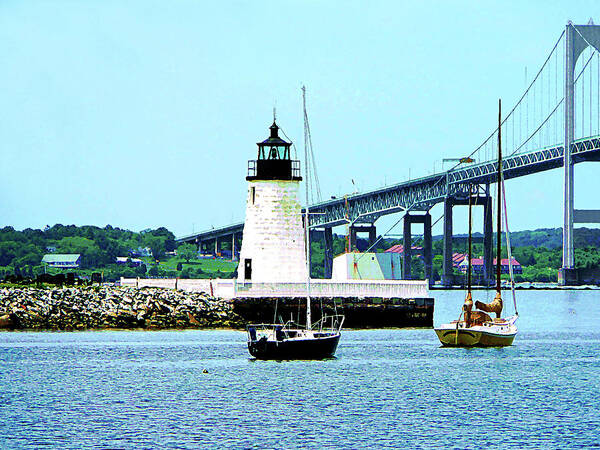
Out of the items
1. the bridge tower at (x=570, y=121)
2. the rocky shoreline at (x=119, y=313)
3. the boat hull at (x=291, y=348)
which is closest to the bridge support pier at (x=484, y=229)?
the bridge tower at (x=570, y=121)

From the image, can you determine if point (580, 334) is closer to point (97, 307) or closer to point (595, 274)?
point (97, 307)

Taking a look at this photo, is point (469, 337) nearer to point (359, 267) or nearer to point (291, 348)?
point (291, 348)

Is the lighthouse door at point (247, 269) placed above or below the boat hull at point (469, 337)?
above

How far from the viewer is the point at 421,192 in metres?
131

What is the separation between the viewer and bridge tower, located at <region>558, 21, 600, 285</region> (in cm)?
10769

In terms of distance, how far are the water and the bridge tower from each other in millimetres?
60871

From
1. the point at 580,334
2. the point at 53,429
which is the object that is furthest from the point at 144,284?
the point at 53,429

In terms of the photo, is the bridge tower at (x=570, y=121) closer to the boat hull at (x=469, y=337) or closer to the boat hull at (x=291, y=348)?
the boat hull at (x=469, y=337)

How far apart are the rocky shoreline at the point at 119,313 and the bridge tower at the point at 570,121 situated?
2409 inches

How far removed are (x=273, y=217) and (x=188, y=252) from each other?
4272 inches

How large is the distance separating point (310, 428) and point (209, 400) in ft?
15.5

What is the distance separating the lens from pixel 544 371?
38.3 metres

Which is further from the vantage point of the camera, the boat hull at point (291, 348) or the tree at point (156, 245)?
the tree at point (156, 245)

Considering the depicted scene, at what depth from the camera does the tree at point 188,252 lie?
510 feet
